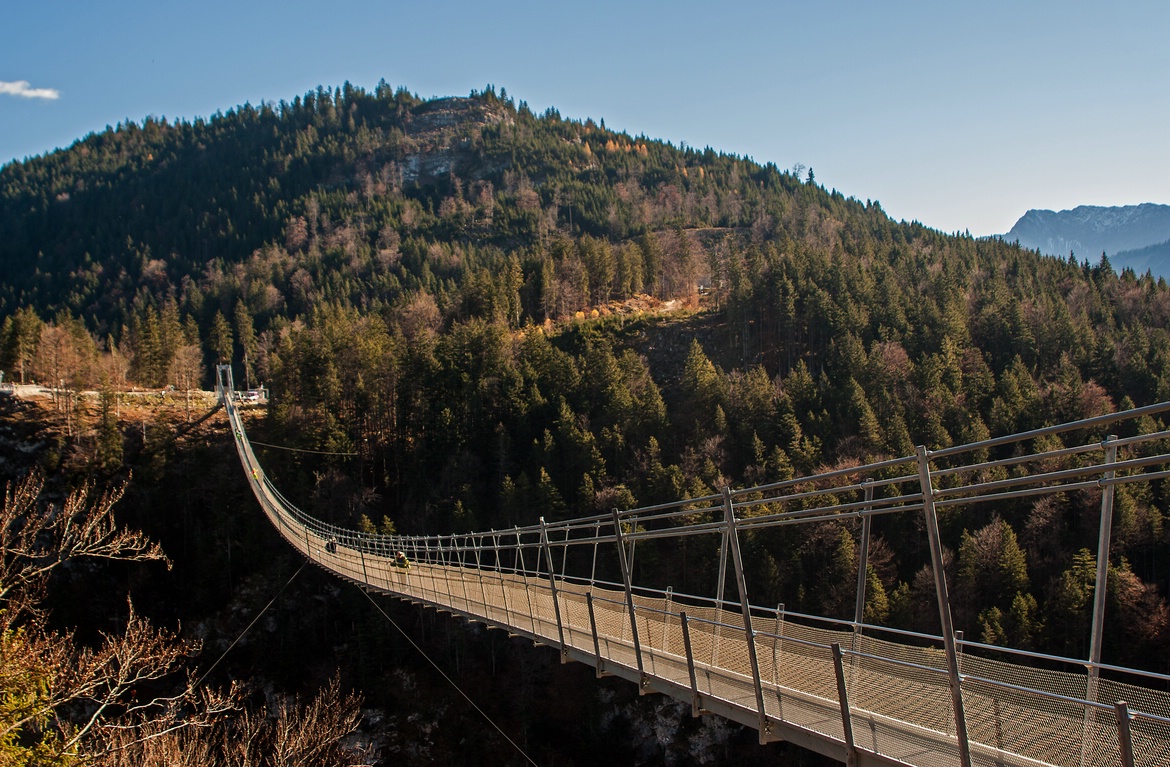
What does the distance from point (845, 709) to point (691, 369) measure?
39948 millimetres

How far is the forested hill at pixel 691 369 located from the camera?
30.8 m

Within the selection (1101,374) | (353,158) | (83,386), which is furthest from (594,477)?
(353,158)

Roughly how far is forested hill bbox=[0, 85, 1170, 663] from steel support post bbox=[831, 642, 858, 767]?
22865 mm

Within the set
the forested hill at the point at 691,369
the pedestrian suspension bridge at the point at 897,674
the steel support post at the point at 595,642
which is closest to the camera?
the pedestrian suspension bridge at the point at 897,674

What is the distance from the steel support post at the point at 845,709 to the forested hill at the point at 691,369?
22.9 meters

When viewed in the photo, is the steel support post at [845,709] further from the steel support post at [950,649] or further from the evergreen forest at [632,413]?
the evergreen forest at [632,413]

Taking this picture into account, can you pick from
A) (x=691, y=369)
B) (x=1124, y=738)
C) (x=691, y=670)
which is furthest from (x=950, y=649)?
(x=691, y=369)

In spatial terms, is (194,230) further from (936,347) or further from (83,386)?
(936,347)

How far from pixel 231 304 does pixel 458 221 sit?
1495 inches

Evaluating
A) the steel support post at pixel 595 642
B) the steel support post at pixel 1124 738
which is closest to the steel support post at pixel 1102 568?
the steel support post at pixel 1124 738

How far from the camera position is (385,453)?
154 feet

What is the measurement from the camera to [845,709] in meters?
5.11

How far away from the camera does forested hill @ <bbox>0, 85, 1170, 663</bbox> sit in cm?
3078

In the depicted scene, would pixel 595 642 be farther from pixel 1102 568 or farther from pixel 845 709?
pixel 1102 568
